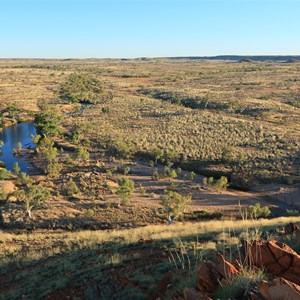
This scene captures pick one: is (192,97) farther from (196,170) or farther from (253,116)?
(196,170)

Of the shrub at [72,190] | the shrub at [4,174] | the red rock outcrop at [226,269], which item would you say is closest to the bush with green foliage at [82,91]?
the shrub at [4,174]

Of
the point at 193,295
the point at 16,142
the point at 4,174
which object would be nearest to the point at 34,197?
the point at 4,174

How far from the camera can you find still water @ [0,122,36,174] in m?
39.1

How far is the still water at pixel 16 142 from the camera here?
128 feet

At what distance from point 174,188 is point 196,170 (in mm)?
5861

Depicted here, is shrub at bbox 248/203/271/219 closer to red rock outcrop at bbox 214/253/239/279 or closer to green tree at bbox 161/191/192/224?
green tree at bbox 161/191/192/224

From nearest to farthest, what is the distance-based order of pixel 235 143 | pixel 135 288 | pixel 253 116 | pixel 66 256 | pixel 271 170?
pixel 135 288, pixel 66 256, pixel 271 170, pixel 235 143, pixel 253 116

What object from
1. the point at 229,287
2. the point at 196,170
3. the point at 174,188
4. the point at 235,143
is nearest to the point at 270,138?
the point at 235,143

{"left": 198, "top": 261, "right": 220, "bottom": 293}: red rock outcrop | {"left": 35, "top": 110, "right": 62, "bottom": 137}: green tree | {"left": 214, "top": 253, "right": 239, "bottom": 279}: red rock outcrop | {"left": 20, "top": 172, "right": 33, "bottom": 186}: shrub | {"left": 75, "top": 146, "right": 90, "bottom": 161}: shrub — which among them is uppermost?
{"left": 214, "top": 253, "right": 239, "bottom": 279}: red rock outcrop

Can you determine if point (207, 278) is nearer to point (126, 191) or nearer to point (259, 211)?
point (259, 211)

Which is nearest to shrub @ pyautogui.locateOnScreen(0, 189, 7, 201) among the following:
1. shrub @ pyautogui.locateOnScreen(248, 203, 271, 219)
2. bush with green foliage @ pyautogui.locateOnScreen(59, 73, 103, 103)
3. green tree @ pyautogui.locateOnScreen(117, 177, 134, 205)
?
green tree @ pyautogui.locateOnScreen(117, 177, 134, 205)

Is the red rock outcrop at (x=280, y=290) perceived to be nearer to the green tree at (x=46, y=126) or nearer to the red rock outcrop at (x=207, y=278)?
the red rock outcrop at (x=207, y=278)

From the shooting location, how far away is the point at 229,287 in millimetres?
6008

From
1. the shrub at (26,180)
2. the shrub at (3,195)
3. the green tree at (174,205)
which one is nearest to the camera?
the green tree at (174,205)
